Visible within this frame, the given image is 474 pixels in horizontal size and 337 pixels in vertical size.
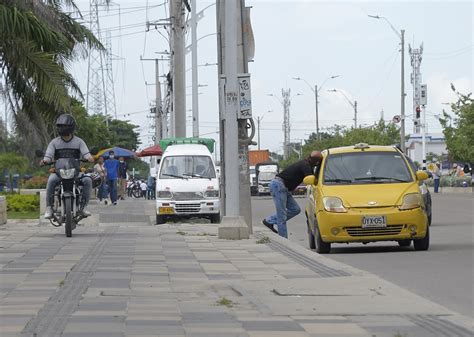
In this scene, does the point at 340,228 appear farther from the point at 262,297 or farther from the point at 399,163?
the point at 262,297

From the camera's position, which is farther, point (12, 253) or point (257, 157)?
point (257, 157)

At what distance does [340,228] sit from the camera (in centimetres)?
1547

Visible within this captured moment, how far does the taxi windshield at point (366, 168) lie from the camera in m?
16.2

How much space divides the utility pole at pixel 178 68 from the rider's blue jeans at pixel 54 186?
72.3ft

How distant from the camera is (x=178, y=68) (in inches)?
1527

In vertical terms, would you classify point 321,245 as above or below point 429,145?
below

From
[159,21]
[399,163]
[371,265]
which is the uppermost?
[159,21]

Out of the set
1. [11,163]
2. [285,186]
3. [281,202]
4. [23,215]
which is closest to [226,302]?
[281,202]

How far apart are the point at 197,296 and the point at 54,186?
7421 millimetres

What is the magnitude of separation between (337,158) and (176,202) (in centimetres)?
856

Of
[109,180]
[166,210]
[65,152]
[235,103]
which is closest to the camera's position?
[65,152]

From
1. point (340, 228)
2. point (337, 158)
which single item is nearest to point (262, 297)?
point (340, 228)

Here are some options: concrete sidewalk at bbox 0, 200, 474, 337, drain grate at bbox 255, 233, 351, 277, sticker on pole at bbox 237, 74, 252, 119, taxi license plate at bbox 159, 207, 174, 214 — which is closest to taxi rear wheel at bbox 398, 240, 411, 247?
drain grate at bbox 255, 233, 351, 277

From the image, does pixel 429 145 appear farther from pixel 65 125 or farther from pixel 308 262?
pixel 308 262
